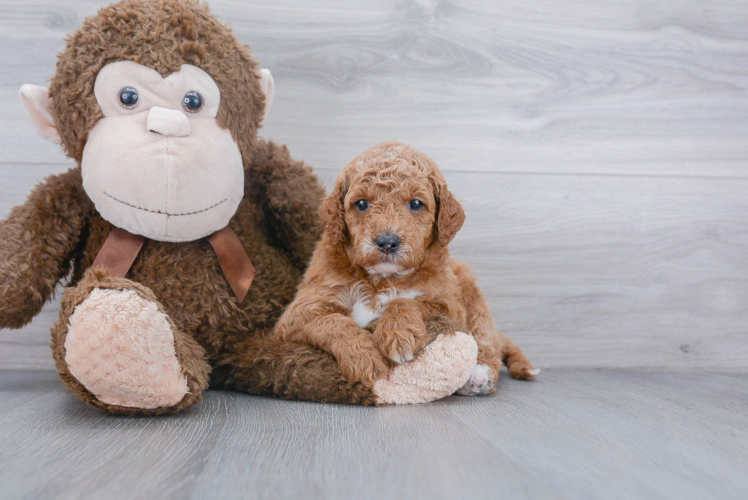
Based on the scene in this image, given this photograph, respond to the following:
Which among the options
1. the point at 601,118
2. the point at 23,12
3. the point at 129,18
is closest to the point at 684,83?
the point at 601,118

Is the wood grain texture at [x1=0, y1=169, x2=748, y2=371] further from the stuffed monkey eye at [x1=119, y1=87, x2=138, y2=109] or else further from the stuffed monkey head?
the stuffed monkey eye at [x1=119, y1=87, x2=138, y2=109]

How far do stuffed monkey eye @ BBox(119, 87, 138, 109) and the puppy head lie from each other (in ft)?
1.58

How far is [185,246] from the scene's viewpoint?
4.56ft

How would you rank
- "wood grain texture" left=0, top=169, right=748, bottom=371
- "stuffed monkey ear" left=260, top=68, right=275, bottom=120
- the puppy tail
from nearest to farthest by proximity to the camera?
"stuffed monkey ear" left=260, top=68, right=275, bottom=120, the puppy tail, "wood grain texture" left=0, top=169, right=748, bottom=371

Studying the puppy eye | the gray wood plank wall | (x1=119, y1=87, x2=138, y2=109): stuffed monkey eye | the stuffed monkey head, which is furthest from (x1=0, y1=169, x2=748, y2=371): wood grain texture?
(x1=119, y1=87, x2=138, y2=109): stuffed monkey eye

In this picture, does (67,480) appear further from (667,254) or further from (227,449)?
(667,254)

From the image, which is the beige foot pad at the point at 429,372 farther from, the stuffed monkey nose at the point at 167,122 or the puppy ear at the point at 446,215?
the stuffed monkey nose at the point at 167,122

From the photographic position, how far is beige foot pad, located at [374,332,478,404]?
122cm

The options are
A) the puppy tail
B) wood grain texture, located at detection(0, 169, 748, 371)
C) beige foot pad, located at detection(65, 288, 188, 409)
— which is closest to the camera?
beige foot pad, located at detection(65, 288, 188, 409)

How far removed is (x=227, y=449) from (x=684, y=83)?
1.86 meters

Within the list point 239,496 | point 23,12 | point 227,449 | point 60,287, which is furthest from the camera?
point 23,12

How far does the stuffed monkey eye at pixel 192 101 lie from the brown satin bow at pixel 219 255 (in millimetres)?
302

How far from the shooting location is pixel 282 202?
1517 millimetres

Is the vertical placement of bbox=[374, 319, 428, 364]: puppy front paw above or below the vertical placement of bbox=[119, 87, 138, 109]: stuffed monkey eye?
below
